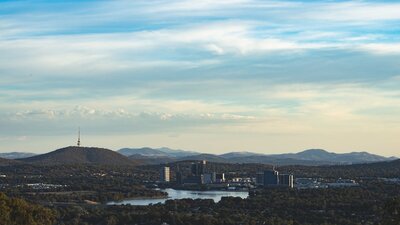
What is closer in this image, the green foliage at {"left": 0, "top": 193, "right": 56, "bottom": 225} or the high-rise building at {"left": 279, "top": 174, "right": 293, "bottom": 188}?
the green foliage at {"left": 0, "top": 193, "right": 56, "bottom": 225}

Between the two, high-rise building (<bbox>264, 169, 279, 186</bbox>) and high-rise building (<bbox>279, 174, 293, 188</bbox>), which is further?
high-rise building (<bbox>264, 169, 279, 186</bbox>)

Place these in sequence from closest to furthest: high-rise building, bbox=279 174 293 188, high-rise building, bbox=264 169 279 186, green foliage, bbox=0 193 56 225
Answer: green foliage, bbox=0 193 56 225
high-rise building, bbox=279 174 293 188
high-rise building, bbox=264 169 279 186

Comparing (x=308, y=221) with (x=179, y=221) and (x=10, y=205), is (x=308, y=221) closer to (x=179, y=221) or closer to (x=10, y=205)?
(x=179, y=221)

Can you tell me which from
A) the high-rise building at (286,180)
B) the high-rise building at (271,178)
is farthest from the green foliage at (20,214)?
the high-rise building at (271,178)

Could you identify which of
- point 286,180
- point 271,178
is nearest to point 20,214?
point 286,180

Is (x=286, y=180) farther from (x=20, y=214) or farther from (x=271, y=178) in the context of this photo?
(x=20, y=214)

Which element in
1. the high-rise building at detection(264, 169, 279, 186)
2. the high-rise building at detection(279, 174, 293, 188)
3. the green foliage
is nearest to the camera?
the green foliage

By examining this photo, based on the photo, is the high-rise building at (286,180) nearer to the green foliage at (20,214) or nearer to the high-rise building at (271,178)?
the high-rise building at (271,178)

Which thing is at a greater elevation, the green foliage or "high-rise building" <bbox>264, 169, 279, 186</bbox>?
"high-rise building" <bbox>264, 169, 279, 186</bbox>

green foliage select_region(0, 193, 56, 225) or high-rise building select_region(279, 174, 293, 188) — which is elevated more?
high-rise building select_region(279, 174, 293, 188)

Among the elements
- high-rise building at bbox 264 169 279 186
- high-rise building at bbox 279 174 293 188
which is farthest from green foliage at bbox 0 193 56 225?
high-rise building at bbox 264 169 279 186

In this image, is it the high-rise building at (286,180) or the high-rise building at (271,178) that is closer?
the high-rise building at (286,180)

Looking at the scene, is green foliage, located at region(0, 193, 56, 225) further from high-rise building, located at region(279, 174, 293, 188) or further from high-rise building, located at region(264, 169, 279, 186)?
high-rise building, located at region(264, 169, 279, 186)
